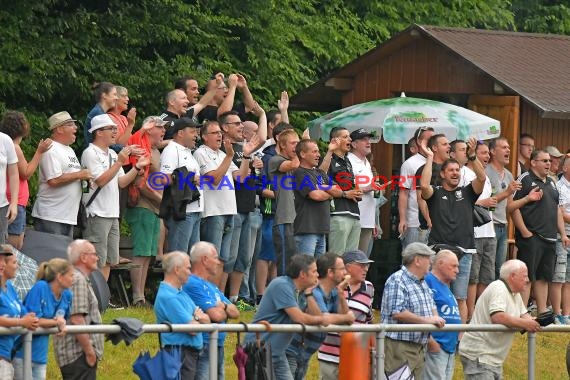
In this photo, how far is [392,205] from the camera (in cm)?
1997

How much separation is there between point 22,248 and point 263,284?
3795 millimetres

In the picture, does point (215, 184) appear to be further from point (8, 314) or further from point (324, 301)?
point (8, 314)

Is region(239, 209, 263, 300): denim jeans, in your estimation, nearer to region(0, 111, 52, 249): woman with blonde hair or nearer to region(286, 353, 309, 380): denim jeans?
region(0, 111, 52, 249): woman with blonde hair

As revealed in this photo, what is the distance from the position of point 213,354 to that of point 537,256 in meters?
7.43

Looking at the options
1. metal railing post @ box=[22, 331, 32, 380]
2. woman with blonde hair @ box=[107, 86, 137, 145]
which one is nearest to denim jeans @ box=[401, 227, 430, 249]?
woman with blonde hair @ box=[107, 86, 137, 145]

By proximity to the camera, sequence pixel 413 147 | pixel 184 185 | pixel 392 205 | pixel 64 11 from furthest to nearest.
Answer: pixel 64 11 < pixel 392 205 < pixel 413 147 < pixel 184 185

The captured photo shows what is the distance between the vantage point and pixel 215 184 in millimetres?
16812

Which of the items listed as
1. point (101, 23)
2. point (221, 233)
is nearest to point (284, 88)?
point (101, 23)

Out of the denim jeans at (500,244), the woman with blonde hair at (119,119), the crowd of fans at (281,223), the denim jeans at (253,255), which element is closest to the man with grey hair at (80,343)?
the crowd of fans at (281,223)

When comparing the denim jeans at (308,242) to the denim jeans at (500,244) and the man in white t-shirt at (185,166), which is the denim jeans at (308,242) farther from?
the denim jeans at (500,244)

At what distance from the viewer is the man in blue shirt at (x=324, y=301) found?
43.3 ft

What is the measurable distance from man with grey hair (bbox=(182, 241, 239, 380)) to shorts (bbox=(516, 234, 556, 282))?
21.2 ft

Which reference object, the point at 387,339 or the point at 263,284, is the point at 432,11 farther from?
the point at 387,339

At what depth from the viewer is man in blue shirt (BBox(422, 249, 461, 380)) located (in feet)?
46.1
